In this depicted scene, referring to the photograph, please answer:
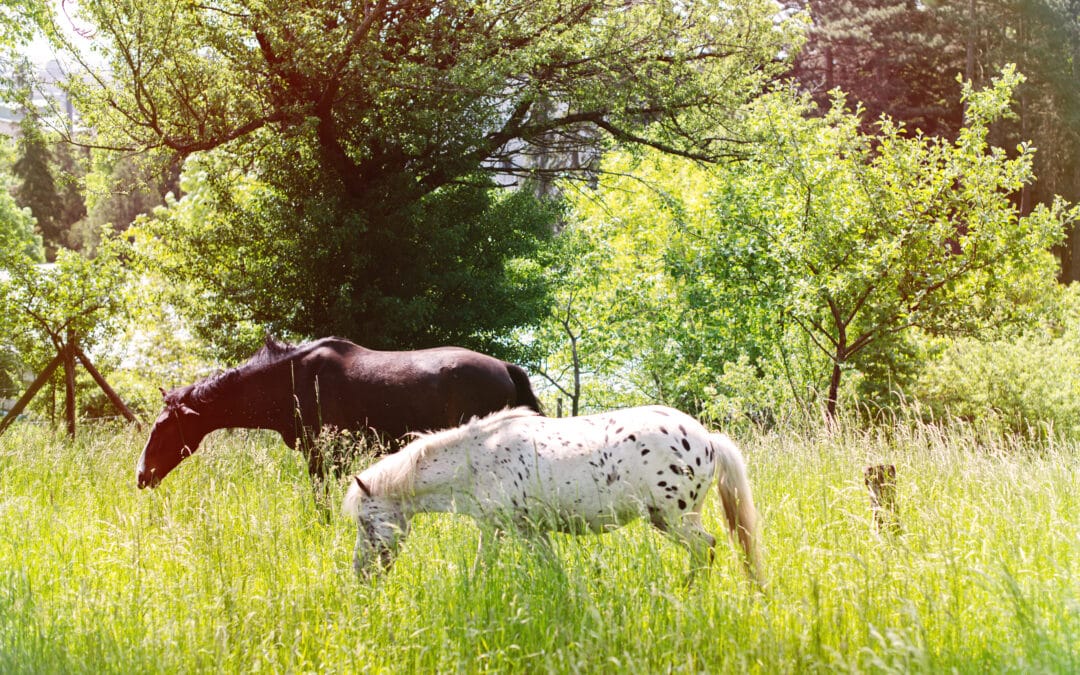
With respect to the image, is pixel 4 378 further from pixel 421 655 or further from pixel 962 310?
pixel 421 655

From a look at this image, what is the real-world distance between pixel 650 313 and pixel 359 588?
1962cm

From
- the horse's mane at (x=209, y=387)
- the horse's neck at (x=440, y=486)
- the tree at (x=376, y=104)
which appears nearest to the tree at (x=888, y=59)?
the tree at (x=376, y=104)

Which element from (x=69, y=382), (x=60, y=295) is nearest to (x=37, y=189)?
(x=60, y=295)

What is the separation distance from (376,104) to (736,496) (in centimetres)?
1274

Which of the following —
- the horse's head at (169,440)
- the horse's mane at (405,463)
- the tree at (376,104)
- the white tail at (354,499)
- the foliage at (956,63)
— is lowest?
the horse's head at (169,440)

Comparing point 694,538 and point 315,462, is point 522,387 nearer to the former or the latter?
point 315,462

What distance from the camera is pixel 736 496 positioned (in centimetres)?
546

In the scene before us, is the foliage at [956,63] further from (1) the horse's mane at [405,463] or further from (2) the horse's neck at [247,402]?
(1) the horse's mane at [405,463]

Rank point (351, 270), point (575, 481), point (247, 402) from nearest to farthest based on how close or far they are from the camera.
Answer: point (575, 481) < point (247, 402) < point (351, 270)

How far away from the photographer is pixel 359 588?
16.3ft

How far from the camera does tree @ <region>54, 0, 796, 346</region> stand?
50.3 feet

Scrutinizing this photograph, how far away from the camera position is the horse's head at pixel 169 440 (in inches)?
335

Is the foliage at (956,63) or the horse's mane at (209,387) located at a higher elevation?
the foliage at (956,63)

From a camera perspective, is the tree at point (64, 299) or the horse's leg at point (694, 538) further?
the tree at point (64, 299)
